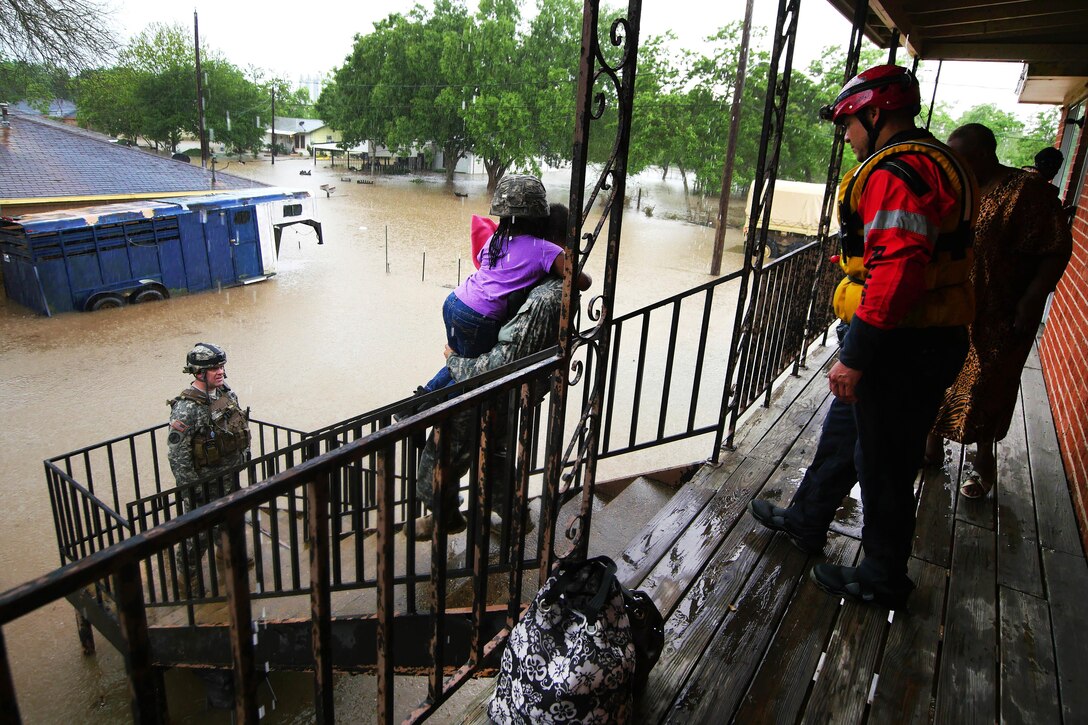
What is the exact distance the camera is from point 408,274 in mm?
19609

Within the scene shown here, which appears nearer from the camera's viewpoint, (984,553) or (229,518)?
(229,518)

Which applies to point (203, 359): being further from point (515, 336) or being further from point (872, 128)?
point (872, 128)

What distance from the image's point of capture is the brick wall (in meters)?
3.16

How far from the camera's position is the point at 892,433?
6.73 ft

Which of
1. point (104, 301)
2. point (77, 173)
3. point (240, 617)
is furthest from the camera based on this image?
point (77, 173)

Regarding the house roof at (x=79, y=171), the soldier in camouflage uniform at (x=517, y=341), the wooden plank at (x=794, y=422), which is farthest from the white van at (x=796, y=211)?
the soldier in camouflage uniform at (x=517, y=341)

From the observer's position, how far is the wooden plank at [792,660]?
1.88 m

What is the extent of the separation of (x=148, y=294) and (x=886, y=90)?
16.7 metres

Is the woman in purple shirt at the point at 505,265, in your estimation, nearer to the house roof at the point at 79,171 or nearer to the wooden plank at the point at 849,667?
the wooden plank at the point at 849,667

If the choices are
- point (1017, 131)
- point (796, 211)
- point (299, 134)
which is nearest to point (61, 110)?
point (299, 134)

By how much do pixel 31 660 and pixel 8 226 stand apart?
12021 mm

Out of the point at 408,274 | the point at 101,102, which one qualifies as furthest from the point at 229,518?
the point at 101,102

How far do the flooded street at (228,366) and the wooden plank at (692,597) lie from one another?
3.19 meters

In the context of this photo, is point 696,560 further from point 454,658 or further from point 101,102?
point 101,102
